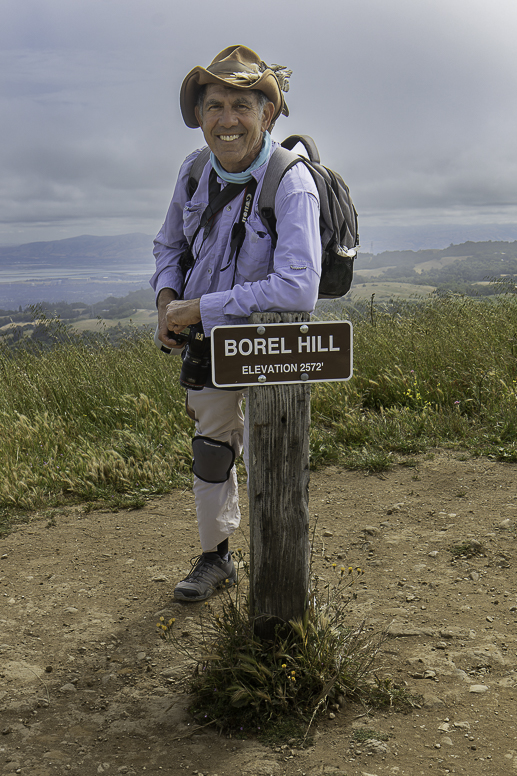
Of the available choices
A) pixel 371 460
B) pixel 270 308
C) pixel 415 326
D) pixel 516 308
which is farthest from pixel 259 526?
pixel 516 308

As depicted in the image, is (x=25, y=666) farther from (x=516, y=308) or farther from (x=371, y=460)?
(x=516, y=308)

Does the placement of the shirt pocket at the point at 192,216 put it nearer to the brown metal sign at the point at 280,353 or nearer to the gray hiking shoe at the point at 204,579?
the brown metal sign at the point at 280,353

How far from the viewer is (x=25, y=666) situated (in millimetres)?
2598

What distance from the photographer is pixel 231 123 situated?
2.35m

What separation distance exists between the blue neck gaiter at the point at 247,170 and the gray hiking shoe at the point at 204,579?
5.87 ft

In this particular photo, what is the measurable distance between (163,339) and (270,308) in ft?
2.11

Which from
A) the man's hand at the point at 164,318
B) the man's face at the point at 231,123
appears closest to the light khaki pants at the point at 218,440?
the man's hand at the point at 164,318

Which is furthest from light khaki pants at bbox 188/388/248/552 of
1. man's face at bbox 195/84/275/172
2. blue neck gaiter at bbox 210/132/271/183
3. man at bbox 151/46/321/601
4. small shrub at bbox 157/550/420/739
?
man's face at bbox 195/84/275/172

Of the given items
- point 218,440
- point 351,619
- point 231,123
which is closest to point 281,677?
point 351,619

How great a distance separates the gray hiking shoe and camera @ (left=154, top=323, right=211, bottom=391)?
0.96 metres

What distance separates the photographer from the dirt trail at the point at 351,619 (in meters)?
2.00

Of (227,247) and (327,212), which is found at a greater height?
(327,212)

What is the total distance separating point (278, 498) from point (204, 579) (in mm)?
1090

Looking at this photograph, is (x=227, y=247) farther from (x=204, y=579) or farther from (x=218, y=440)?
(x=204, y=579)
